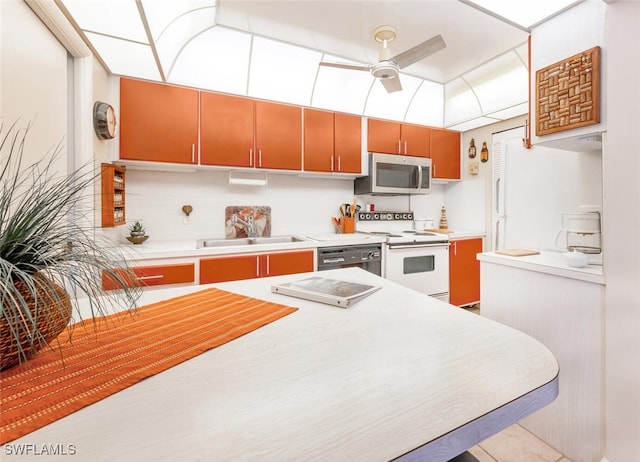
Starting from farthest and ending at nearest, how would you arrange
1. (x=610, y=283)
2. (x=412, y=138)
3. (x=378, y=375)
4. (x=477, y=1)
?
(x=412, y=138), (x=477, y=1), (x=610, y=283), (x=378, y=375)

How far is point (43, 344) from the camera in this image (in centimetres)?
63

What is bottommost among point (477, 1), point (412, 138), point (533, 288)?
point (533, 288)

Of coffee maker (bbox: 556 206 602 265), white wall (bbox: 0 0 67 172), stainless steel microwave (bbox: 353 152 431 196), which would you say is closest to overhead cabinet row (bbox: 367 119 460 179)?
stainless steel microwave (bbox: 353 152 431 196)

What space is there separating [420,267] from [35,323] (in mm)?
3067

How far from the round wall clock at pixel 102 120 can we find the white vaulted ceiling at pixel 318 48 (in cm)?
33

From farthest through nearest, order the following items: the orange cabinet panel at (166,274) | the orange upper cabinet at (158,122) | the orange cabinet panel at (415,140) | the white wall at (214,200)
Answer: the orange cabinet panel at (415,140) → the white wall at (214,200) → the orange upper cabinet at (158,122) → the orange cabinet panel at (166,274)

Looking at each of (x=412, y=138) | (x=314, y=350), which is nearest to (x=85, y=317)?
(x=314, y=350)

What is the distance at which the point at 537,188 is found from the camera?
2.60m

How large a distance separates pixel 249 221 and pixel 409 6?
2.31m

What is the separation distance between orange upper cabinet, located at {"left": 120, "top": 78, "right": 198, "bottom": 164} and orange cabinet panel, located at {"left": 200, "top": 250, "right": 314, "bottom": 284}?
36.7 inches

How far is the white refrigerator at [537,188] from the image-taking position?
2.17 metres

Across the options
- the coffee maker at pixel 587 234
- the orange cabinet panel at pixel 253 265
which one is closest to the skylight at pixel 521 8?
the coffee maker at pixel 587 234

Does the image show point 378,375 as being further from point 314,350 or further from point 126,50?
point 126,50

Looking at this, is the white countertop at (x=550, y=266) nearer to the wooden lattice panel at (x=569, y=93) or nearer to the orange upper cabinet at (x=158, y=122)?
the wooden lattice panel at (x=569, y=93)
